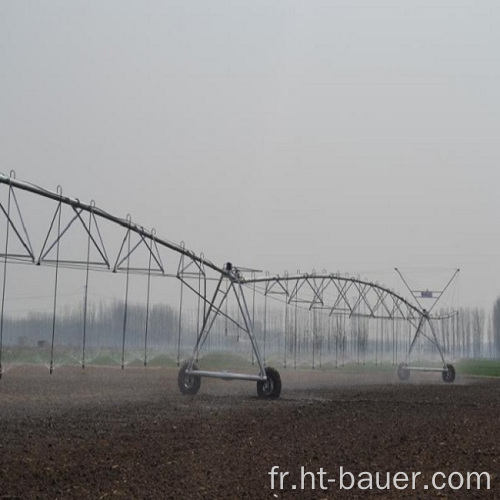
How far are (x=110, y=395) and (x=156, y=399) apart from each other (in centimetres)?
150

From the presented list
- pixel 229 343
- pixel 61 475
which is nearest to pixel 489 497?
pixel 61 475

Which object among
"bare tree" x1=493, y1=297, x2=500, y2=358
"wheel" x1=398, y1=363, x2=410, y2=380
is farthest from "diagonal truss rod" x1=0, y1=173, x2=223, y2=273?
"bare tree" x1=493, y1=297, x2=500, y2=358

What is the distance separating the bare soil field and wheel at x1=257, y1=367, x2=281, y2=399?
0.87 meters

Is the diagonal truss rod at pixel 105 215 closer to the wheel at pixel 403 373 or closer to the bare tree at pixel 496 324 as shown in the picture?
the wheel at pixel 403 373

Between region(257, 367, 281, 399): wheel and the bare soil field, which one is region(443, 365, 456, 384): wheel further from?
region(257, 367, 281, 399): wheel

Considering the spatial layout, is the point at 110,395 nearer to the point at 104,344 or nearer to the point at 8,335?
the point at 8,335

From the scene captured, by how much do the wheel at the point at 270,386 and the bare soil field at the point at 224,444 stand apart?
0.87 metres

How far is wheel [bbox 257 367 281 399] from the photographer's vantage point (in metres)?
25.4

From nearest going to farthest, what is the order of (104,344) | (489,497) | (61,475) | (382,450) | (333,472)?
(489,497) → (61,475) → (333,472) → (382,450) → (104,344)

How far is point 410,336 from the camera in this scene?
4897 cm

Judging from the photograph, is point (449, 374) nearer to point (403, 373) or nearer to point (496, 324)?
point (403, 373)

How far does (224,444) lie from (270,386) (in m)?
11.4

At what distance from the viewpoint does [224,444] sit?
14203 mm

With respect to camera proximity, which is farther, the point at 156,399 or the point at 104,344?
the point at 104,344
